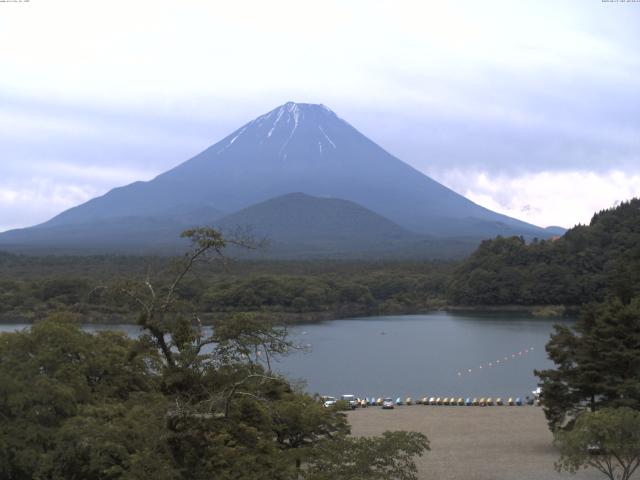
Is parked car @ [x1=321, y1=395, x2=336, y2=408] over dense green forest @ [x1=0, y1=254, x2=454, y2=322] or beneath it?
beneath

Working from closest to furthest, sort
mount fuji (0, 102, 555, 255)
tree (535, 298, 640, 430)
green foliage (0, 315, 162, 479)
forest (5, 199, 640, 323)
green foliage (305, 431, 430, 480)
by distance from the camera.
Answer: green foliage (305, 431, 430, 480)
green foliage (0, 315, 162, 479)
tree (535, 298, 640, 430)
forest (5, 199, 640, 323)
mount fuji (0, 102, 555, 255)

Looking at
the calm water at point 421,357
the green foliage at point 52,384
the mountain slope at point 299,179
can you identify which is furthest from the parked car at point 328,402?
the mountain slope at point 299,179

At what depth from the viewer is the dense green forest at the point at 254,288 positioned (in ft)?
136

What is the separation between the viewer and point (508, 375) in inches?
1029

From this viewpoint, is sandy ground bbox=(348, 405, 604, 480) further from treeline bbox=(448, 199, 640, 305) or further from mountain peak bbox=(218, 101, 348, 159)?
mountain peak bbox=(218, 101, 348, 159)

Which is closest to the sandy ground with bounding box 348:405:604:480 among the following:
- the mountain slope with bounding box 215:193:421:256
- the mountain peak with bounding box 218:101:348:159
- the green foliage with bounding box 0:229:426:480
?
the green foliage with bounding box 0:229:426:480

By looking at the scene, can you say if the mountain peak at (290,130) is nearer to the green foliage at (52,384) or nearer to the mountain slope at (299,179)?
the mountain slope at (299,179)

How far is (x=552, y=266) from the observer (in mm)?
50844

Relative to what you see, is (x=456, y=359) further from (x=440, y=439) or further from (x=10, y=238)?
(x=10, y=238)

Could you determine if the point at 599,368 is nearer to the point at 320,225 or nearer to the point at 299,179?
the point at 320,225

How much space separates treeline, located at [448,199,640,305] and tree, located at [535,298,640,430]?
33.0m

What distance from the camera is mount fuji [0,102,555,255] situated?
369 feet

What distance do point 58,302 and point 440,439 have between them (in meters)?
28.4

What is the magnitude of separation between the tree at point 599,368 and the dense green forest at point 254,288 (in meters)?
21.8
